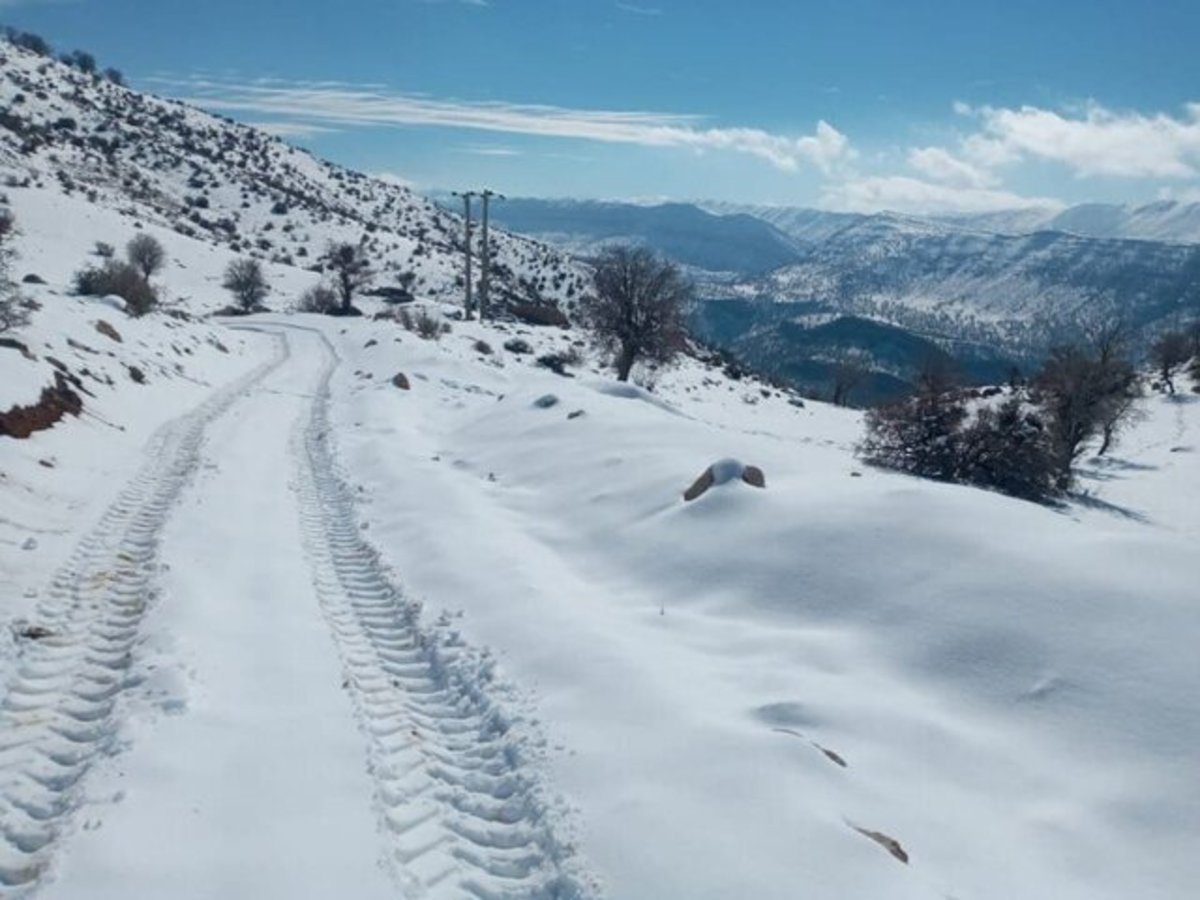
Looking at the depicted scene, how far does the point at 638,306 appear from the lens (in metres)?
36.3

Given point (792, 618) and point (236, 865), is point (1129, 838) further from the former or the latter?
point (236, 865)

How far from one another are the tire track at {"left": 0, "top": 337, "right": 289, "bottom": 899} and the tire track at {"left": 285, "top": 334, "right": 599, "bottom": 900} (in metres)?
1.88

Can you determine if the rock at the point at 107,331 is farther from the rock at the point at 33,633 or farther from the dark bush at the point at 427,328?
the dark bush at the point at 427,328

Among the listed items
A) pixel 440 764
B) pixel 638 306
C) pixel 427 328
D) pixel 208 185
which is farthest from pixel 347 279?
pixel 440 764

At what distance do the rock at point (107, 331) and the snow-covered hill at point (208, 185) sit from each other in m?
46.0

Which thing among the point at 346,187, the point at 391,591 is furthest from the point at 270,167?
the point at 391,591

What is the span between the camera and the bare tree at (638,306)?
36.2 m

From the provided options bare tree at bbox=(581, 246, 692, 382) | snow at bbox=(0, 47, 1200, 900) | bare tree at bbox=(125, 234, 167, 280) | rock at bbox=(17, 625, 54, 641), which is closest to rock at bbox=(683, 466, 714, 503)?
snow at bbox=(0, 47, 1200, 900)

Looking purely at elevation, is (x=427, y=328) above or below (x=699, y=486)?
below

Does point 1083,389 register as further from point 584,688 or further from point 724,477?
point 584,688

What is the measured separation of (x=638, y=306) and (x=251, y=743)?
3090 centimetres

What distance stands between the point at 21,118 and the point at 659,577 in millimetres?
104649

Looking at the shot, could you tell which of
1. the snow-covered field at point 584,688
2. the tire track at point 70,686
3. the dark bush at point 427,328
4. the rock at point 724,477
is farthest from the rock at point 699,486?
the dark bush at point 427,328

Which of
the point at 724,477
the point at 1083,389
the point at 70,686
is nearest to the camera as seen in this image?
the point at 70,686
